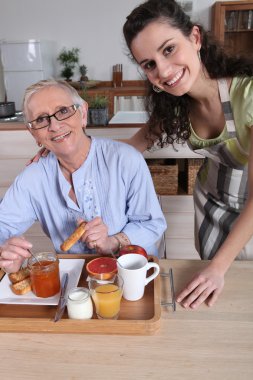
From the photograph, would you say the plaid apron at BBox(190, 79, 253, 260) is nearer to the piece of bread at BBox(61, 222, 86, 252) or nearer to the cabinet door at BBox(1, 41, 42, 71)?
the piece of bread at BBox(61, 222, 86, 252)

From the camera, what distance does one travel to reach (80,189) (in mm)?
1370

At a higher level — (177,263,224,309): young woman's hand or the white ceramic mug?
the white ceramic mug

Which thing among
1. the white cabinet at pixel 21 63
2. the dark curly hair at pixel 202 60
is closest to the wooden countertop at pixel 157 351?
the dark curly hair at pixel 202 60

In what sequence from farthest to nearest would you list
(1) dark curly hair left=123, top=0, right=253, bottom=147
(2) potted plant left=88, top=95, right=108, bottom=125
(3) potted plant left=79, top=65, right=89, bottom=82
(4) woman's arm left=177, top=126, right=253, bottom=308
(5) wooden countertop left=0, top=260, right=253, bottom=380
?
(3) potted plant left=79, top=65, right=89, bottom=82
(2) potted plant left=88, top=95, right=108, bottom=125
(1) dark curly hair left=123, top=0, right=253, bottom=147
(4) woman's arm left=177, top=126, right=253, bottom=308
(5) wooden countertop left=0, top=260, right=253, bottom=380

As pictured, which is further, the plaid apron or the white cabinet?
the white cabinet

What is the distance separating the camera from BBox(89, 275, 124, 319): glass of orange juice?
0.92 m

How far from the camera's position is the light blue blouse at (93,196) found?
4.52 feet

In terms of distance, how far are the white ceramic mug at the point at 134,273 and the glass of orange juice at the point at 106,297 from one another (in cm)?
3

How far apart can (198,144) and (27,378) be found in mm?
1087

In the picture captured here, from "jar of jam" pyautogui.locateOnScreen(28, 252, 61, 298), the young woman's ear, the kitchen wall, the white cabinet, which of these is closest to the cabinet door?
the white cabinet

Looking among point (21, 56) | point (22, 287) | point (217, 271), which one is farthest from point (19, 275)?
point (21, 56)

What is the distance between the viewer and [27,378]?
79 centimetres

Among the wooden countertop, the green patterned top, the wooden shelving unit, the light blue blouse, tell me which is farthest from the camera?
the wooden shelving unit

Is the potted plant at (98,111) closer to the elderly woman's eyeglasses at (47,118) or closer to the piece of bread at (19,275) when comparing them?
the elderly woman's eyeglasses at (47,118)
